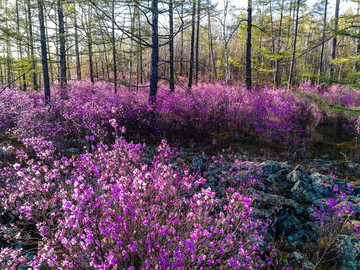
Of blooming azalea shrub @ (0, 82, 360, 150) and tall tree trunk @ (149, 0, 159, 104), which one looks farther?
blooming azalea shrub @ (0, 82, 360, 150)

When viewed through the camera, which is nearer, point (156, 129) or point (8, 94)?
point (156, 129)

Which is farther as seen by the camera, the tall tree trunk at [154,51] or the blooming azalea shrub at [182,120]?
the blooming azalea shrub at [182,120]

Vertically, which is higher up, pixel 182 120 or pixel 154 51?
pixel 154 51

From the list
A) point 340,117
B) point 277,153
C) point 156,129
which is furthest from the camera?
point 340,117

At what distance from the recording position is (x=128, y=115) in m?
7.24

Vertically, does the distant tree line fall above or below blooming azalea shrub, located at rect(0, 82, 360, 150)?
above

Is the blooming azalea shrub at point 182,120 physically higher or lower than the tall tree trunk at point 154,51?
lower

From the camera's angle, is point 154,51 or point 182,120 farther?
point 182,120

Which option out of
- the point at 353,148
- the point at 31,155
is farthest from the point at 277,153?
the point at 31,155

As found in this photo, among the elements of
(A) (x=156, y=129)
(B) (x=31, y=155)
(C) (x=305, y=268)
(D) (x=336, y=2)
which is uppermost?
(D) (x=336, y=2)

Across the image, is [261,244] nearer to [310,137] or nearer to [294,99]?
[310,137]

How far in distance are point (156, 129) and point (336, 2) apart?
17.4 m

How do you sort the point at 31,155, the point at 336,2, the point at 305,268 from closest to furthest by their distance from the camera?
the point at 305,268
the point at 31,155
the point at 336,2

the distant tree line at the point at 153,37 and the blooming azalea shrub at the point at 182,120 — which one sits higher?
the distant tree line at the point at 153,37
